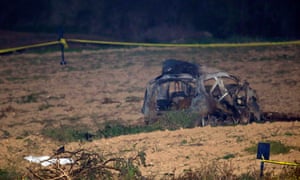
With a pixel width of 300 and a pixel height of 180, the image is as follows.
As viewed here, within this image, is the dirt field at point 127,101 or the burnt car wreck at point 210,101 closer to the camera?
the dirt field at point 127,101

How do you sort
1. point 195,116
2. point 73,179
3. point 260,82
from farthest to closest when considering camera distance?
point 260,82, point 195,116, point 73,179

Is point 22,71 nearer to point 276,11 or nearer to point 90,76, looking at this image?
point 90,76

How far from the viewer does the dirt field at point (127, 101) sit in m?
10.6

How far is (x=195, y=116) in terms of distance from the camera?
41.2 ft

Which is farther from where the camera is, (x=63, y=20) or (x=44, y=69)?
(x=63, y=20)

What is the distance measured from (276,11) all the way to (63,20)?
11947 mm

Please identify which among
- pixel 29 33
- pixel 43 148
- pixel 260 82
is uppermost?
pixel 29 33

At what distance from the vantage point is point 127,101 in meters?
15.8

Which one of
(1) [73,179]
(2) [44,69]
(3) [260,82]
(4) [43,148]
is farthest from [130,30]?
(1) [73,179]

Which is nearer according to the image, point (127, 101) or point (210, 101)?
point (210, 101)

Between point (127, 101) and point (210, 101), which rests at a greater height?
point (210, 101)

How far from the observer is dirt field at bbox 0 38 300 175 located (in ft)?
34.7

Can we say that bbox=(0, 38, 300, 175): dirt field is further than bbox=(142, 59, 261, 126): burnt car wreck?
No

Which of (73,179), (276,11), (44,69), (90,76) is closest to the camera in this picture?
(73,179)
